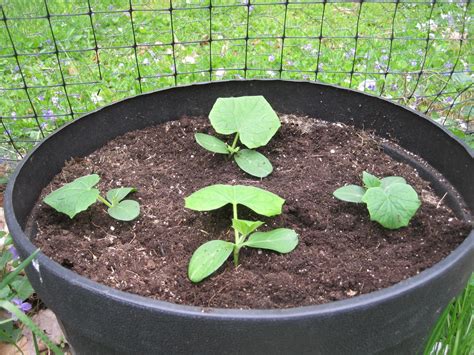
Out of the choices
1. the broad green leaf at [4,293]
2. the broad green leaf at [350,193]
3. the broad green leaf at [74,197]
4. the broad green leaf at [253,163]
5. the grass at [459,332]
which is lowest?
the broad green leaf at [4,293]

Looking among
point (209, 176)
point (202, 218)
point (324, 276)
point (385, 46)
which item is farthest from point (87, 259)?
point (385, 46)

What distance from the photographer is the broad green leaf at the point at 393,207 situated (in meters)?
1.12

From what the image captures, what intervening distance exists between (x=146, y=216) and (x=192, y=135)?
34cm

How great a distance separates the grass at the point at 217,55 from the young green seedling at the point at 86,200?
34.4 inches

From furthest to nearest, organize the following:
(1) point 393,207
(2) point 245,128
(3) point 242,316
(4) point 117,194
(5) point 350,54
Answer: (5) point 350,54 → (2) point 245,128 → (4) point 117,194 → (1) point 393,207 → (3) point 242,316

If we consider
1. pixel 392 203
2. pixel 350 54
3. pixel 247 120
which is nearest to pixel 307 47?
pixel 350 54

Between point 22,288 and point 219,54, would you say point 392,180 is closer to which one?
point 22,288

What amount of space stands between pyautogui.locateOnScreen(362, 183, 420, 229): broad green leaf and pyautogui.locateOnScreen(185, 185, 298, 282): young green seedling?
6.9 inches

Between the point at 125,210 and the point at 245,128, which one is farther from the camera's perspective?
the point at 245,128

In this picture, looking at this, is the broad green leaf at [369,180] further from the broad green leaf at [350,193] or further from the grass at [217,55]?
the grass at [217,55]

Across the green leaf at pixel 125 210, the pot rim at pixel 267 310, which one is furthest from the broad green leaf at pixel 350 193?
the green leaf at pixel 125 210

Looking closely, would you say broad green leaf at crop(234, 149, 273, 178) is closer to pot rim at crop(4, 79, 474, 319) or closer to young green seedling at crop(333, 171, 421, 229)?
young green seedling at crop(333, 171, 421, 229)

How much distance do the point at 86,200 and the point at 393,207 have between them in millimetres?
641

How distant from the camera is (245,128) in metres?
1.34
